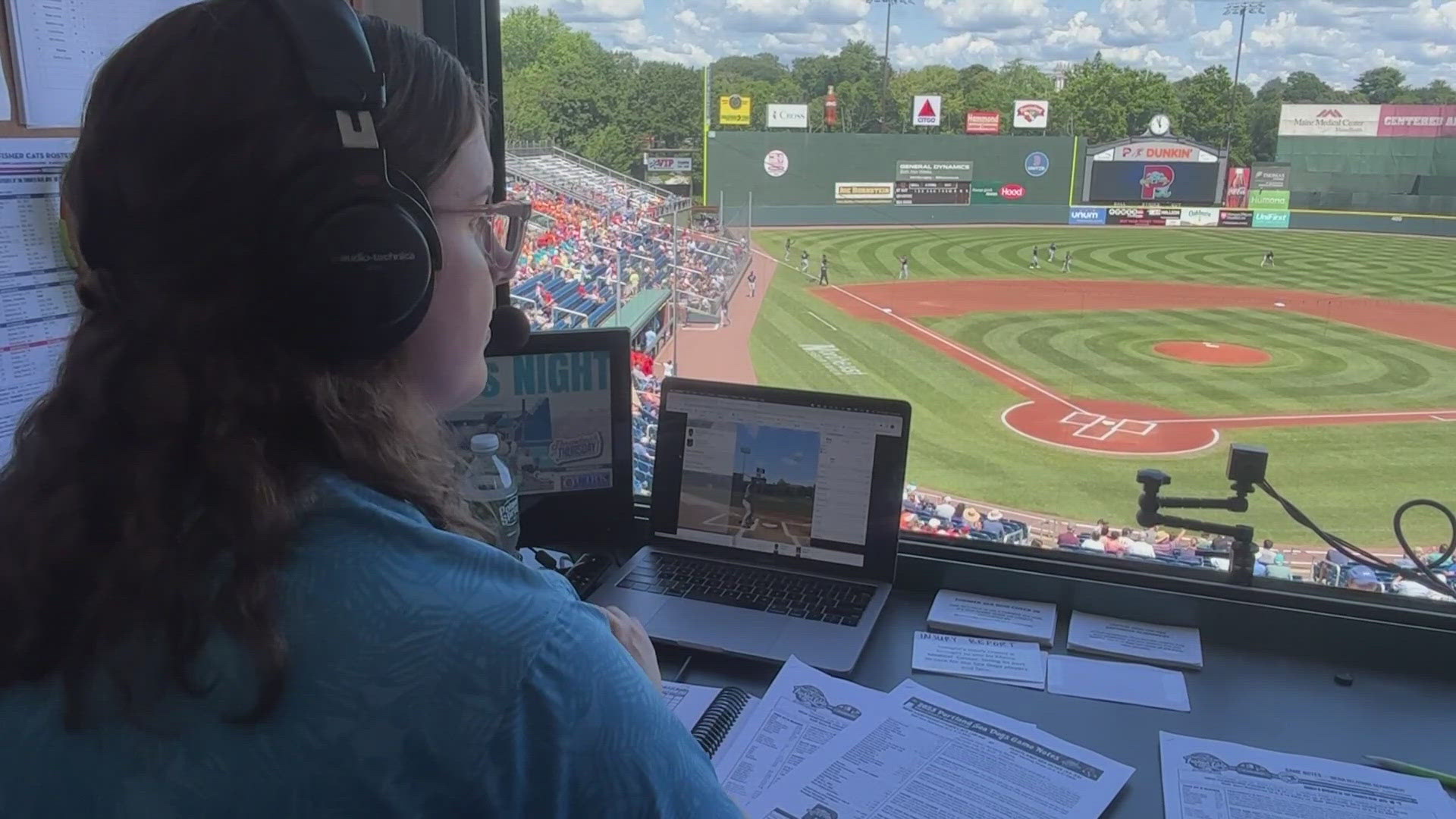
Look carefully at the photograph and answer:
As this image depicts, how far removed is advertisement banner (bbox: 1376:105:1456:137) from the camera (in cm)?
201

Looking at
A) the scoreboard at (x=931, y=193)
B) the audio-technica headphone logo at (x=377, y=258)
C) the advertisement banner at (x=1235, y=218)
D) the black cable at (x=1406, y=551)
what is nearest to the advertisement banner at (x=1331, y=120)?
the black cable at (x=1406, y=551)

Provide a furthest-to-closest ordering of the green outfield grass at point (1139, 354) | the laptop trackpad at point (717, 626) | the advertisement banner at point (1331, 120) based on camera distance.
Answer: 1. the green outfield grass at point (1139, 354)
2. the advertisement banner at point (1331, 120)
3. the laptop trackpad at point (717, 626)

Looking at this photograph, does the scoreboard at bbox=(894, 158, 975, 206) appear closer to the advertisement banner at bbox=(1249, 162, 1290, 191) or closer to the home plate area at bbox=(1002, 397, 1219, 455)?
the home plate area at bbox=(1002, 397, 1219, 455)

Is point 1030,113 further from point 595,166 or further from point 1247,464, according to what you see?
point 1247,464

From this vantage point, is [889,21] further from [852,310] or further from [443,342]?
[852,310]

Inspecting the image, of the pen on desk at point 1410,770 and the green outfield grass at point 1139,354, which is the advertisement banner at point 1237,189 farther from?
the pen on desk at point 1410,770

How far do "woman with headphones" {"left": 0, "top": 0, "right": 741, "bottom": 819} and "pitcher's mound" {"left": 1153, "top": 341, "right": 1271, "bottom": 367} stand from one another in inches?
327

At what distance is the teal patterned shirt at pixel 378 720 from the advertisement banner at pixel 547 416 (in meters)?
1.08

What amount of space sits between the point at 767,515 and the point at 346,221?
987 millimetres

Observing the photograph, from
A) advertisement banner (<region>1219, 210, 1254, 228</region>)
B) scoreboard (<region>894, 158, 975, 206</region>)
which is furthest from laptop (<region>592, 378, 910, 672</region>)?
advertisement banner (<region>1219, 210, 1254, 228</region>)

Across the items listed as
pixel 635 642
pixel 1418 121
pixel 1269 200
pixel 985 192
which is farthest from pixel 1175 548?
pixel 985 192

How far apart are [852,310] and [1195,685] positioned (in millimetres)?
7725

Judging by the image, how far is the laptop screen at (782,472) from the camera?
138cm

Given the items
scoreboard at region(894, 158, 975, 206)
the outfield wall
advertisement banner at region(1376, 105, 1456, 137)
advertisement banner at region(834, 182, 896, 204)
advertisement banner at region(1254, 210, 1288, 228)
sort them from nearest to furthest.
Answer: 1. advertisement banner at region(1376, 105, 1456, 137)
2. the outfield wall
3. advertisement banner at region(1254, 210, 1288, 228)
4. advertisement banner at region(834, 182, 896, 204)
5. scoreboard at region(894, 158, 975, 206)
